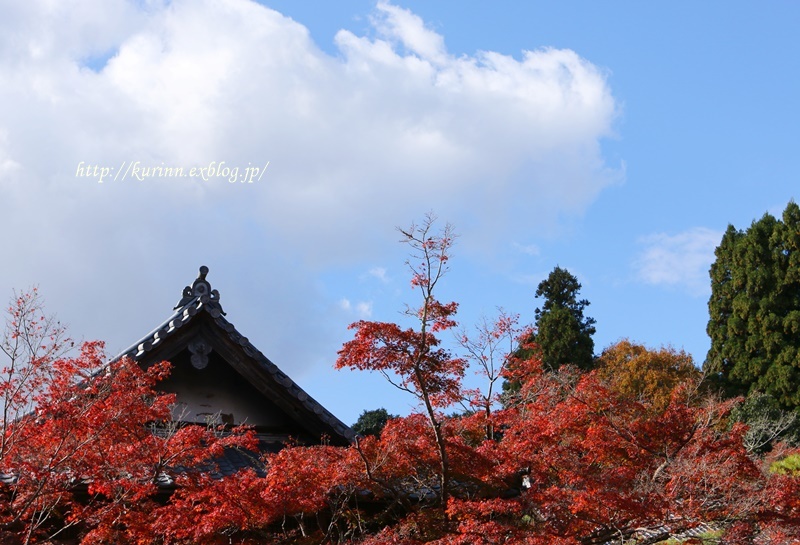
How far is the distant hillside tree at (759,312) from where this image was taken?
1372 inches

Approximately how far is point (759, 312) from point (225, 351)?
31.1 meters

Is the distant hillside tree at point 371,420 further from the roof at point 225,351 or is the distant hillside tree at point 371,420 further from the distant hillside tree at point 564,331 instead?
the roof at point 225,351

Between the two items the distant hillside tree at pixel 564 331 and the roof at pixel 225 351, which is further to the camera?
the distant hillside tree at pixel 564 331

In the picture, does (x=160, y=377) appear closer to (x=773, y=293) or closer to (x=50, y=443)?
(x=50, y=443)

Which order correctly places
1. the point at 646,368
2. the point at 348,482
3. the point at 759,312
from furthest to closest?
1. the point at 646,368
2. the point at 759,312
3. the point at 348,482

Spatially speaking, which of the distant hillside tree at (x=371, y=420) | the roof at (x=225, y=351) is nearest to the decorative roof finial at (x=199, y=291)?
the roof at (x=225, y=351)

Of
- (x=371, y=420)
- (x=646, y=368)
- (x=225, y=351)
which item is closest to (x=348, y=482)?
(x=225, y=351)

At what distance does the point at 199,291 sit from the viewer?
434 inches

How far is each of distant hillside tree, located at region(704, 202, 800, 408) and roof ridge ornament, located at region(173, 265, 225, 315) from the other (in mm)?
29038

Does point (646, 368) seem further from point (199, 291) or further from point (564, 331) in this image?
point (199, 291)

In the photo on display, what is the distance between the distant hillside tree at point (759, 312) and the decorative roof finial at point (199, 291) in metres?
A: 29.0

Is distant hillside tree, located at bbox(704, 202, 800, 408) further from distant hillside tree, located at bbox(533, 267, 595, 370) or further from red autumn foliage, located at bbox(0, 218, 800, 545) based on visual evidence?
red autumn foliage, located at bbox(0, 218, 800, 545)

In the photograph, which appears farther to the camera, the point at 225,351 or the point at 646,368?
the point at 646,368

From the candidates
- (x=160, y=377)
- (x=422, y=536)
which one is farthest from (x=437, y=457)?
(x=160, y=377)
